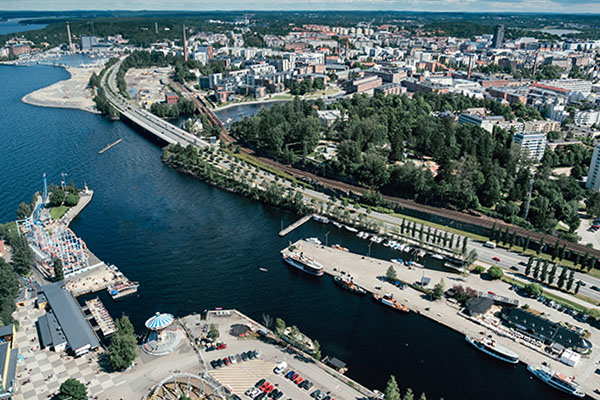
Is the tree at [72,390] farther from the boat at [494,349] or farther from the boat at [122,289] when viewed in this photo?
the boat at [494,349]

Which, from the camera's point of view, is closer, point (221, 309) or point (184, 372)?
point (184, 372)

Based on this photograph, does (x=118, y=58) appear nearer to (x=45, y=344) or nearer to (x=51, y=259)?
(x=51, y=259)

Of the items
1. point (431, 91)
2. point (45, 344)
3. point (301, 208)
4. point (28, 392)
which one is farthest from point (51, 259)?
point (431, 91)

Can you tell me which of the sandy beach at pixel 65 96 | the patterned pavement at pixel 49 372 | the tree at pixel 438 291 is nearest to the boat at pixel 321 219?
the tree at pixel 438 291

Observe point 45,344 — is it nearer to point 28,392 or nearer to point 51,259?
point 28,392

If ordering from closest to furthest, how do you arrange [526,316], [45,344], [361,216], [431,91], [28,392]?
1. [28,392]
2. [45,344]
3. [526,316]
4. [361,216]
5. [431,91]

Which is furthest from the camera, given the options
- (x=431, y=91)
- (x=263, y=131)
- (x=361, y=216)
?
(x=431, y=91)

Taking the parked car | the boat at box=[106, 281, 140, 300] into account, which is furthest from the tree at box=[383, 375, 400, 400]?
the boat at box=[106, 281, 140, 300]

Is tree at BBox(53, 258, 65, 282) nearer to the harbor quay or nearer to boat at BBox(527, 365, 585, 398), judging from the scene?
the harbor quay

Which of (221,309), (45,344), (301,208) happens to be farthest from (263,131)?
(45,344)
